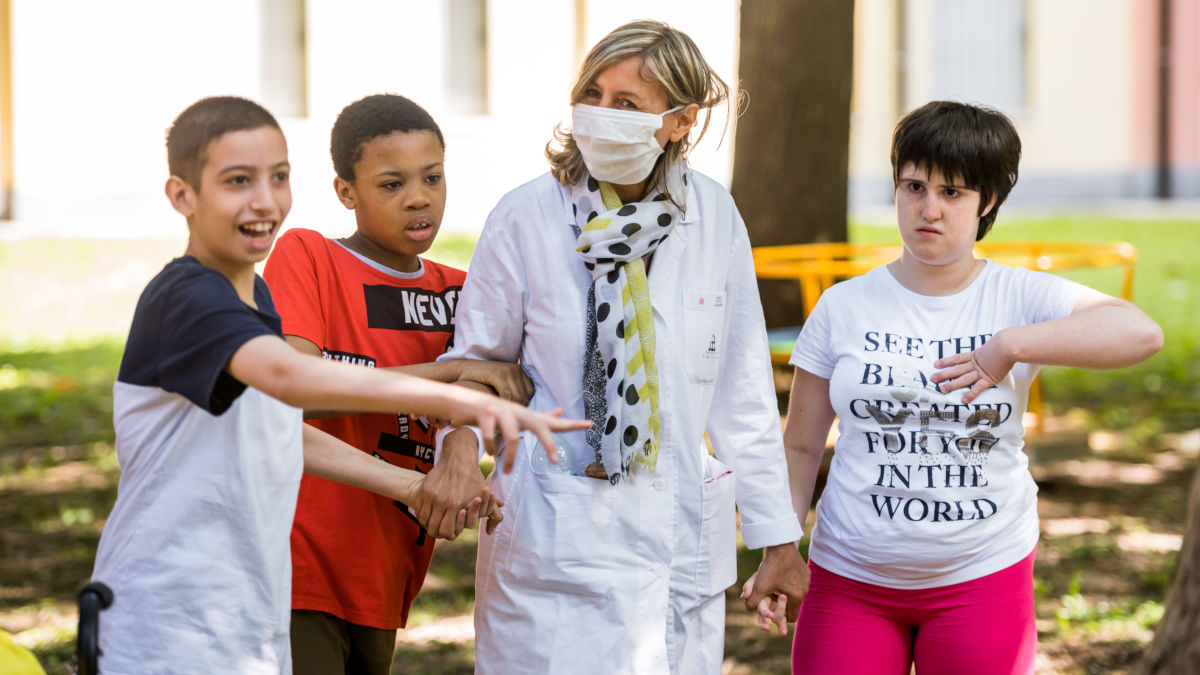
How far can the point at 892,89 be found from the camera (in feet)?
69.3

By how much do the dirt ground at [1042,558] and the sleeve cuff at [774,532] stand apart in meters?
1.91

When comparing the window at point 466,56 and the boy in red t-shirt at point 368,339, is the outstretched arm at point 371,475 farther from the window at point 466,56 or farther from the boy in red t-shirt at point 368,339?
the window at point 466,56

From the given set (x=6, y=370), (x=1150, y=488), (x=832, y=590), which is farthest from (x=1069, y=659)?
(x=6, y=370)

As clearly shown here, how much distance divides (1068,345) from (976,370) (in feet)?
0.62

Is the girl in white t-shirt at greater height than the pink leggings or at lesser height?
greater

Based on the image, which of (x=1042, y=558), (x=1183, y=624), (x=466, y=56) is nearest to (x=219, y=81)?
(x=466, y=56)

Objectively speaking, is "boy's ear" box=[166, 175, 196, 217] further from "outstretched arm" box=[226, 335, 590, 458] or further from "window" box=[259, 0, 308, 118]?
"window" box=[259, 0, 308, 118]

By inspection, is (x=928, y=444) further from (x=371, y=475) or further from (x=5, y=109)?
(x=5, y=109)

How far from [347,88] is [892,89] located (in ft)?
28.8

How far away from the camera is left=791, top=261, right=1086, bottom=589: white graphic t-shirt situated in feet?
9.16

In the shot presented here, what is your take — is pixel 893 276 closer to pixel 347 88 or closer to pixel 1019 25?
pixel 347 88

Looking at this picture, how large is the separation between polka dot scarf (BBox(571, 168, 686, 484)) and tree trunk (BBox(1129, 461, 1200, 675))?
165cm

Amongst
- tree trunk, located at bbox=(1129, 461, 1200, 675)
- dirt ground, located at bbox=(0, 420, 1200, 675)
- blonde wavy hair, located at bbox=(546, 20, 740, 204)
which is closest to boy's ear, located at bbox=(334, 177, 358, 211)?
blonde wavy hair, located at bbox=(546, 20, 740, 204)

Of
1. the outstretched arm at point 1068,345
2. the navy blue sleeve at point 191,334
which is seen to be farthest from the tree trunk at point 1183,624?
the navy blue sleeve at point 191,334
